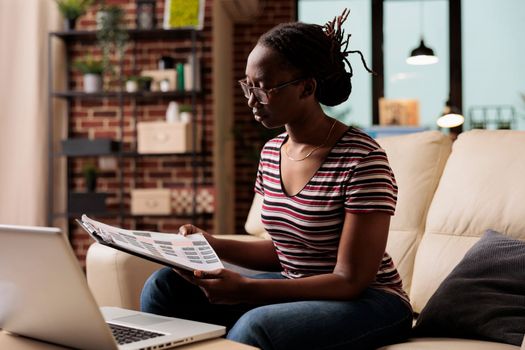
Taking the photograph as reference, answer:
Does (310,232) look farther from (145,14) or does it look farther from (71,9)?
(71,9)

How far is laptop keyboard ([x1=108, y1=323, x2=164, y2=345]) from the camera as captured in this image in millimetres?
1241

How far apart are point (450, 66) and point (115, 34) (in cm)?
325

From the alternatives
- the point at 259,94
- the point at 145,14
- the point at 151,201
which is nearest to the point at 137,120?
the point at 151,201

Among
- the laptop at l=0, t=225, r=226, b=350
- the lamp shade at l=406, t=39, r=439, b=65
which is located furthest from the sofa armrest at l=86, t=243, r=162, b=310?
the lamp shade at l=406, t=39, r=439, b=65

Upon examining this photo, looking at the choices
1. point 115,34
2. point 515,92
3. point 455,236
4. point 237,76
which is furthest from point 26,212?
point 515,92

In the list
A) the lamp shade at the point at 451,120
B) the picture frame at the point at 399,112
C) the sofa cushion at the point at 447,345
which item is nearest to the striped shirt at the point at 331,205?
the sofa cushion at the point at 447,345

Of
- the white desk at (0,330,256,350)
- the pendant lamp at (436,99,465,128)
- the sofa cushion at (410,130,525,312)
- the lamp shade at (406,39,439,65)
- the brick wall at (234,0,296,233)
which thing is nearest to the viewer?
the white desk at (0,330,256,350)

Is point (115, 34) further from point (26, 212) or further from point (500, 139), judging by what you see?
point (500, 139)

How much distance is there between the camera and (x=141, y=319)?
1423mm

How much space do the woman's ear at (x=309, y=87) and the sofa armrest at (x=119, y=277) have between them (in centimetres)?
81

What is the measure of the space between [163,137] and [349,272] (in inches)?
125

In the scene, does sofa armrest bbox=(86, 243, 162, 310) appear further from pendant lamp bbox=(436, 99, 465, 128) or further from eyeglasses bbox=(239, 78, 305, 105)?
pendant lamp bbox=(436, 99, 465, 128)

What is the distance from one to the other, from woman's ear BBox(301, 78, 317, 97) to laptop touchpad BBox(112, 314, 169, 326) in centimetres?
60

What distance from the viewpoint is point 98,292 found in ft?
7.02
